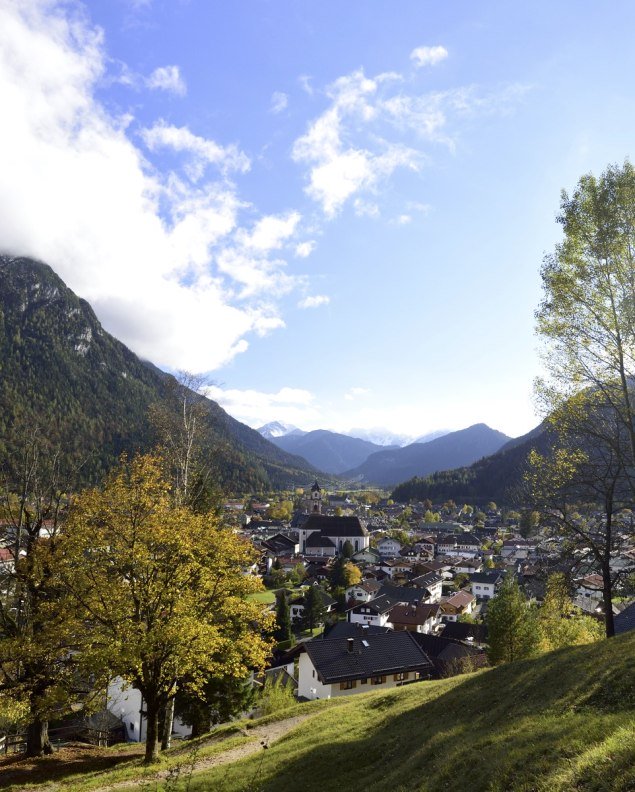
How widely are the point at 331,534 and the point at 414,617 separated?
77.3 m

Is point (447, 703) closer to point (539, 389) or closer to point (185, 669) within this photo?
point (185, 669)

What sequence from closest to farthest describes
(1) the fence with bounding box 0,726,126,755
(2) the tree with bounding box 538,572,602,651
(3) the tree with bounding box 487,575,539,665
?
(1) the fence with bounding box 0,726,126,755 → (2) the tree with bounding box 538,572,602,651 → (3) the tree with bounding box 487,575,539,665

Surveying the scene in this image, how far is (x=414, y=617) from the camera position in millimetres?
69500

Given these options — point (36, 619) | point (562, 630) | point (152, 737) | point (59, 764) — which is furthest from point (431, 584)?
point (36, 619)

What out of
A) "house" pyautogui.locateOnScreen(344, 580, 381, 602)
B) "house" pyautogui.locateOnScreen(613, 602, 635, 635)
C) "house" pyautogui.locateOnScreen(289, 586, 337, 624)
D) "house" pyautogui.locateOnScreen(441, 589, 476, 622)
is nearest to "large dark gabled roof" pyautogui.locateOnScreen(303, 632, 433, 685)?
"house" pyautogui.locateOnScreen(613, 602, 635, 635)

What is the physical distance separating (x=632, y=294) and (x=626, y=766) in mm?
12416

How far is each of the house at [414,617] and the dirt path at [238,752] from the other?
159ft

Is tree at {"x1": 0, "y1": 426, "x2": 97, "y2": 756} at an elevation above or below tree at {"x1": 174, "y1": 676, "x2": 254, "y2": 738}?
above

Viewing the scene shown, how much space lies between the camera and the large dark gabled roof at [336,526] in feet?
479

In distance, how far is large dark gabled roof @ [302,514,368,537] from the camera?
146 meters

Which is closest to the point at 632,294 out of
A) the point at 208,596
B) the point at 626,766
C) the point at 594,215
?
the point at 594,215

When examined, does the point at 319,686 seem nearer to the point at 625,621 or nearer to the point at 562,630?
the point at 562,630

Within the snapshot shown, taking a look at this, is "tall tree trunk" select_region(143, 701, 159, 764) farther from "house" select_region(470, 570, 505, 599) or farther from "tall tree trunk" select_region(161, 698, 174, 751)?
"house" select_region(470, 570, 505, 599)

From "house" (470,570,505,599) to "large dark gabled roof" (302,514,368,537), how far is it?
51.1 metres
